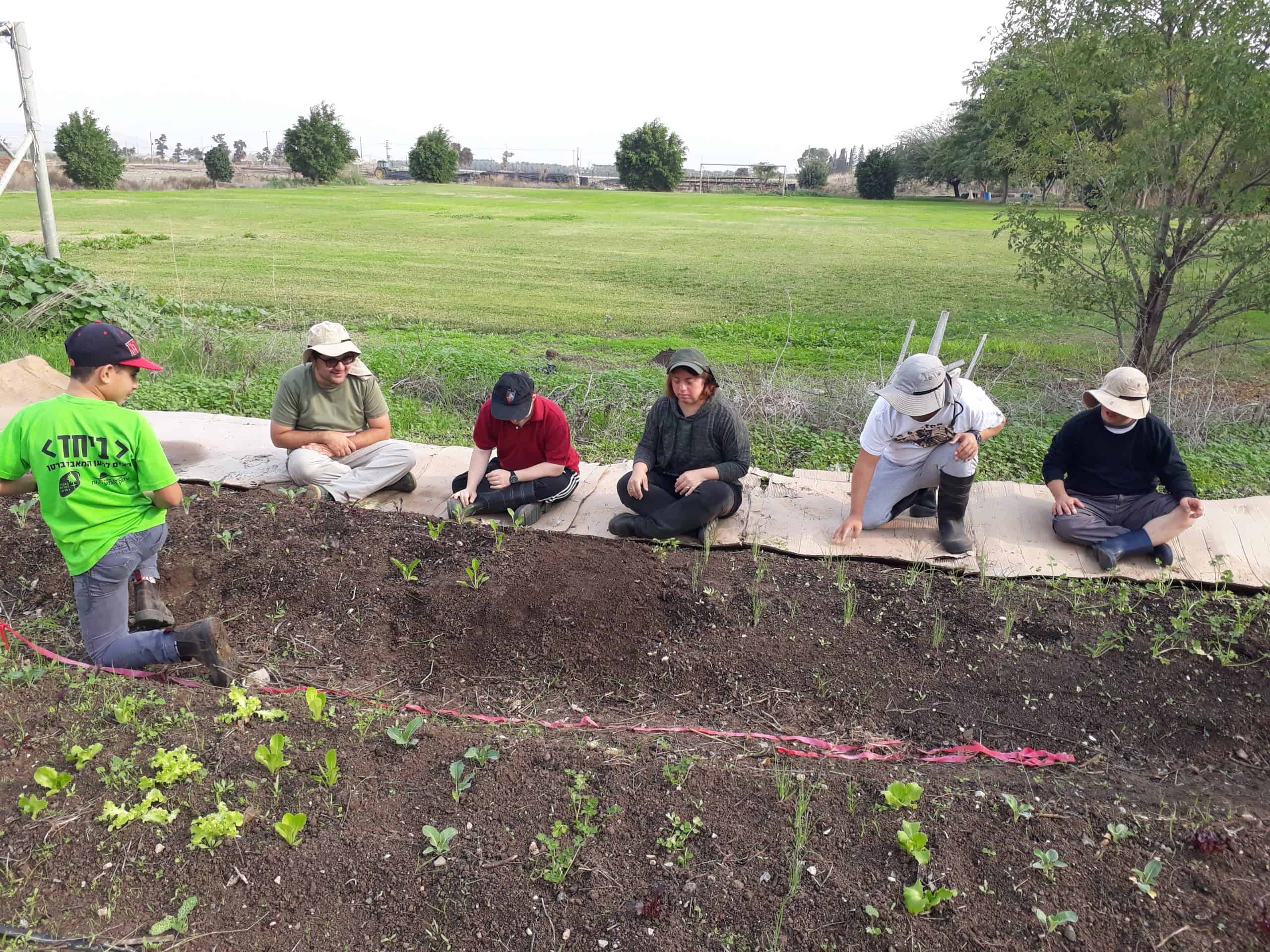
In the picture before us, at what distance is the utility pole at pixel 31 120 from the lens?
24.3 feet

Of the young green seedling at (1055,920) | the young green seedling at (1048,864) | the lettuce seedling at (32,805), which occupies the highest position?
the lettuce seedling at (32,805)

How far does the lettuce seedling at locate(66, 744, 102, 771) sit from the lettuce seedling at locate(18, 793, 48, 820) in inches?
6.9

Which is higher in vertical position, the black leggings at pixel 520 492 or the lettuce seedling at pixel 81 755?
the black leggings at pixel 520 492

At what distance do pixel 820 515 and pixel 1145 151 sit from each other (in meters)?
3.97

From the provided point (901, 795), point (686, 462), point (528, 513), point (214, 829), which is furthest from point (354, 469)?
point (901, 795)

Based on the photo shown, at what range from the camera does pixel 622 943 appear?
2.12 metres

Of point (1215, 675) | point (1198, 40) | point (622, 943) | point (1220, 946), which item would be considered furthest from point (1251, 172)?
point (622, 943)

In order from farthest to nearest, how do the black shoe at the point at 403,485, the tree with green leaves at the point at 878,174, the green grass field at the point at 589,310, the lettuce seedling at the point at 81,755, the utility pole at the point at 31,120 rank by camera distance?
the tree with green leaves at the point at 878,174
the utility pole at the point at 31,120
the green grass field at the point at 589,310
the black shoe at the point at 403,485
the lettuce seedling at the point at 81,755

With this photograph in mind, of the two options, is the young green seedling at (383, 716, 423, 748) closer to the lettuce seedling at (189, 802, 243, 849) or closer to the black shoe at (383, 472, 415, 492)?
the lettuce seedling at (189, 802, 243, 849)

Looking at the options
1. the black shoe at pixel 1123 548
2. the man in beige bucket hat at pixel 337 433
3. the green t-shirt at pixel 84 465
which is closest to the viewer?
the green t-shirt at pixel 84 465

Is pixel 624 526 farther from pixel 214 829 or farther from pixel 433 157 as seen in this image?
pixel 433 157

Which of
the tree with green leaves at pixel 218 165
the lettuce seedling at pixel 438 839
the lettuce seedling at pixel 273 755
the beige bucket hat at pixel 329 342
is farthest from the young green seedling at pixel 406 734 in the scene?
the tree with green leaves at pixel 218 165

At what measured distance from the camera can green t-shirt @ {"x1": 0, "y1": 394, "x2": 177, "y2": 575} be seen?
3.12 meters

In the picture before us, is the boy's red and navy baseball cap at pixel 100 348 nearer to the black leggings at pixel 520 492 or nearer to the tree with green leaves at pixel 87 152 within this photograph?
the black leggings at pixel 520 492
